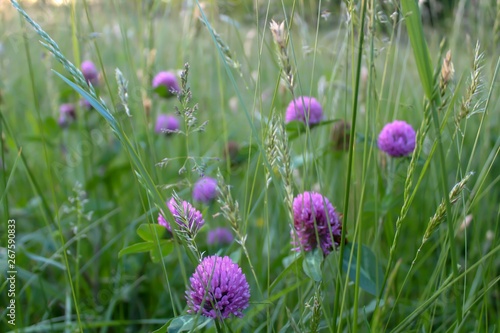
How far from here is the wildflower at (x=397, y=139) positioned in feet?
2.68

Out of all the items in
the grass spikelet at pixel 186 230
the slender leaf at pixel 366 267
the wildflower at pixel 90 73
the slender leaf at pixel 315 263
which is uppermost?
the wildflower at pixel 90 73

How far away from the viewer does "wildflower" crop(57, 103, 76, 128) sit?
4.65ft

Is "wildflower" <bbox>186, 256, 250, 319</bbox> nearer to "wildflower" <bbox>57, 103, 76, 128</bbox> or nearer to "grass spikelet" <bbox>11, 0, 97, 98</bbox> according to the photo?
"grass spikelet" <bbox>11, 0, 97, 98</bbox>

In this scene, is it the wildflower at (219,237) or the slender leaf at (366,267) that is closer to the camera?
the slender leaf at (366,267)

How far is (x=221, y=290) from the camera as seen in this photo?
19.5 inches

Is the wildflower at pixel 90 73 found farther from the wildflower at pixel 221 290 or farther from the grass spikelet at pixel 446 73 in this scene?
the grass spikelet at pixel 446 73

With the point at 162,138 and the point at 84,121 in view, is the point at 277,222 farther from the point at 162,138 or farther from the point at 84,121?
the point at 84,121

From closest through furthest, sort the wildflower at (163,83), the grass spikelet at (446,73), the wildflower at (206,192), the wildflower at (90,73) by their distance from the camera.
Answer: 1. the grass spikelet at (446,73)
2. the wildflower at (206,192)
3. the wildflower at (163,83)
4. the wildflower at (90,73)

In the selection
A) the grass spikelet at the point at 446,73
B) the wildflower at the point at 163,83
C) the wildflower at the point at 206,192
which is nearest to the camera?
the grass spikelet at the point at 446,73

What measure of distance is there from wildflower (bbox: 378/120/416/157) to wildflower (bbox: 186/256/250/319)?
407mm

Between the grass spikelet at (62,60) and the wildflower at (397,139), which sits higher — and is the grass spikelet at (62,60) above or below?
above

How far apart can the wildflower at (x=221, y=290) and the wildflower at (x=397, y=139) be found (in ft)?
1.33

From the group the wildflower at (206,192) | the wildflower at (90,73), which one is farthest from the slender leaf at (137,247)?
the wildflower at (90,73)

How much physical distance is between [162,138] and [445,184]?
1047 millimetres
